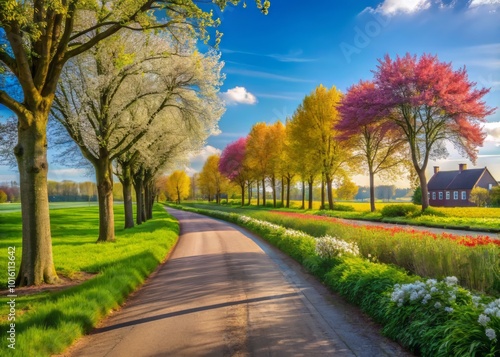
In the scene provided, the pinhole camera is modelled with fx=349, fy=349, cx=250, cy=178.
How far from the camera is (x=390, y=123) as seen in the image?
27.8m

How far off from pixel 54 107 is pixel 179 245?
8.35 meters

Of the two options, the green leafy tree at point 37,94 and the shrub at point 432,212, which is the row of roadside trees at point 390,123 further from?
the green leafy tree at point 37,94

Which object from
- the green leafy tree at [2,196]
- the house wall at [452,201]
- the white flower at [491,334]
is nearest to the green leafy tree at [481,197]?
the house wall at [452,201]

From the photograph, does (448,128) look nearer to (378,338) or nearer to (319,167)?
(319,167)

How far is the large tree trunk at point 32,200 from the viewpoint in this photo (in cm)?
866

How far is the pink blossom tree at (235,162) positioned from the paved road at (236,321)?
1848 inches

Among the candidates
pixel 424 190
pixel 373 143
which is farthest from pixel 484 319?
pixel 373 143

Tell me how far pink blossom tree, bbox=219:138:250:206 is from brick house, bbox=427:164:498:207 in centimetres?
3428

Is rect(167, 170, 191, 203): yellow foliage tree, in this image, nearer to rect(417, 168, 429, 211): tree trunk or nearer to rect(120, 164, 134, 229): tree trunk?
rect(120, 164, 134, 229): tree trunk

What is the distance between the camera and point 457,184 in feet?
192

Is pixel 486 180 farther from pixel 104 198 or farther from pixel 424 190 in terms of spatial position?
pixel 104 198

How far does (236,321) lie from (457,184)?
63072 mm

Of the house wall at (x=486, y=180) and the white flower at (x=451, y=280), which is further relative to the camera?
the house wall at (x=486, y=180)

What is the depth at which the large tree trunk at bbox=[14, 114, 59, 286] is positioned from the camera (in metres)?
8.66
